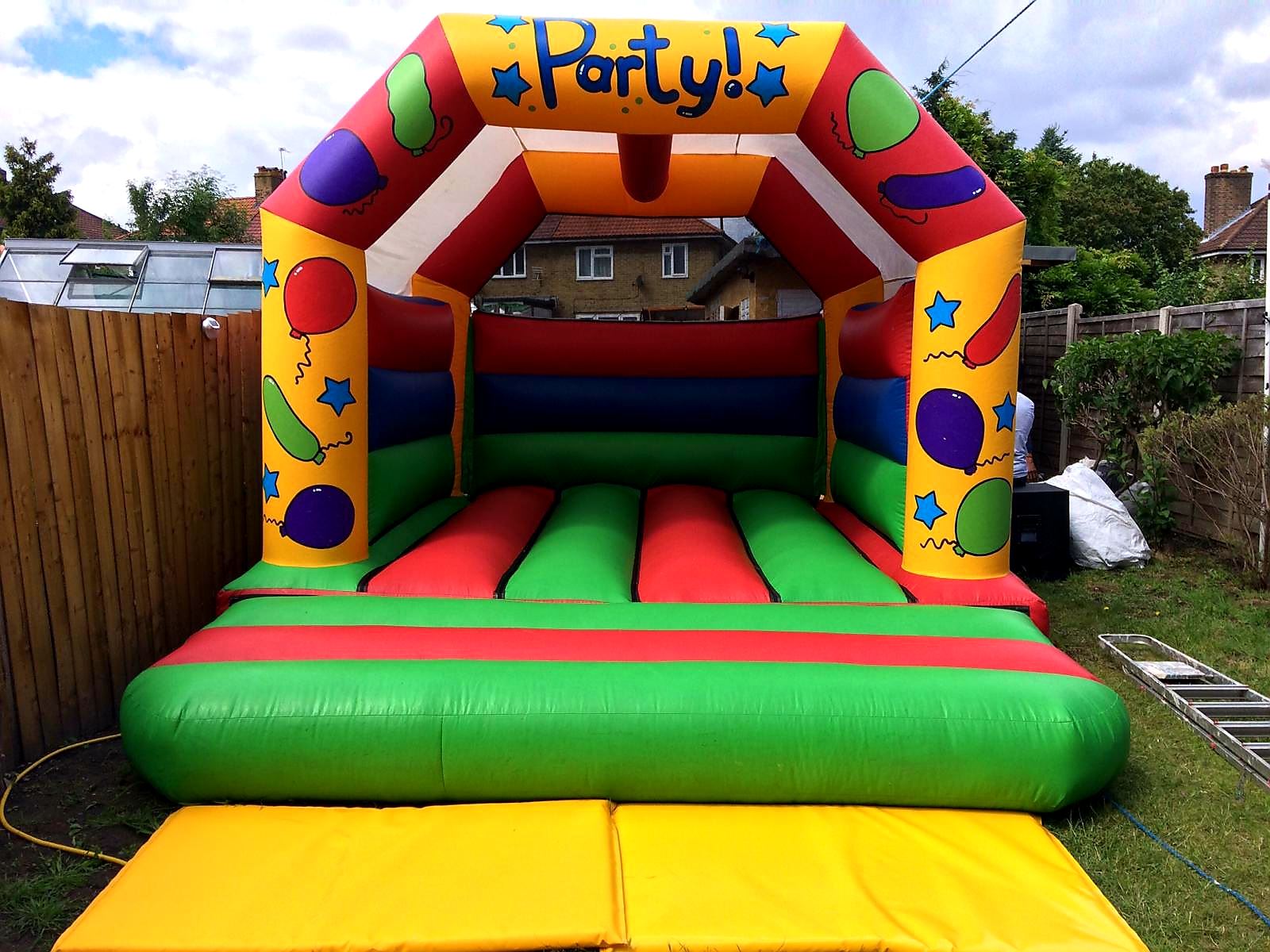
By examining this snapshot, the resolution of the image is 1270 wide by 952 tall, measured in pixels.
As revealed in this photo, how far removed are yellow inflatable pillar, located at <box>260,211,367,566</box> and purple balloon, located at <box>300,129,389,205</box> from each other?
136 mm

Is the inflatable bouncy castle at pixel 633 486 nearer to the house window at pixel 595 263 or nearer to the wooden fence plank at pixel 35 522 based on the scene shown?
the wooden fence plank at pixel 35 522

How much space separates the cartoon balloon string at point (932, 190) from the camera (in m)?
2.81

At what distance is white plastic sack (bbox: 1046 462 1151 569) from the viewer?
462 centimetres

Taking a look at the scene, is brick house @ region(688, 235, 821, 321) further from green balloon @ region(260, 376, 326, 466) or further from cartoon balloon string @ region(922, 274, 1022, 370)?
green balloon @ region(260, 376, 326, 466)

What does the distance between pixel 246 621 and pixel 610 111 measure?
6.26ft

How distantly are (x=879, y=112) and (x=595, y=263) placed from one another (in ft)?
59.8

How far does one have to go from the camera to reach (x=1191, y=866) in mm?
2025

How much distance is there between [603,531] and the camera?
3.52m

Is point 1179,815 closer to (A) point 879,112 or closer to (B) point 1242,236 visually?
(A) point 879,112

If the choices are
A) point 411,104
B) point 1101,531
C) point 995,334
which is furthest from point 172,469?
point 1101,531

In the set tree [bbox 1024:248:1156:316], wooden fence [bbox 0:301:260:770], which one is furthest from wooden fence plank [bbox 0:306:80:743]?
tree [bbox 1024:248:1156:316]

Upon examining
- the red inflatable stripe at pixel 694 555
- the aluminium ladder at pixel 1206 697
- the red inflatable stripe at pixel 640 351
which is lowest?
the aluminium ladder at pixel 1206 697

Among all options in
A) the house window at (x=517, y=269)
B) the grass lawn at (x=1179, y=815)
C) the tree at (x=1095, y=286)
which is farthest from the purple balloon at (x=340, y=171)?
the house window at (x=517, y=269)

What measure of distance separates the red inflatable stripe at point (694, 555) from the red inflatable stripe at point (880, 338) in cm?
87
